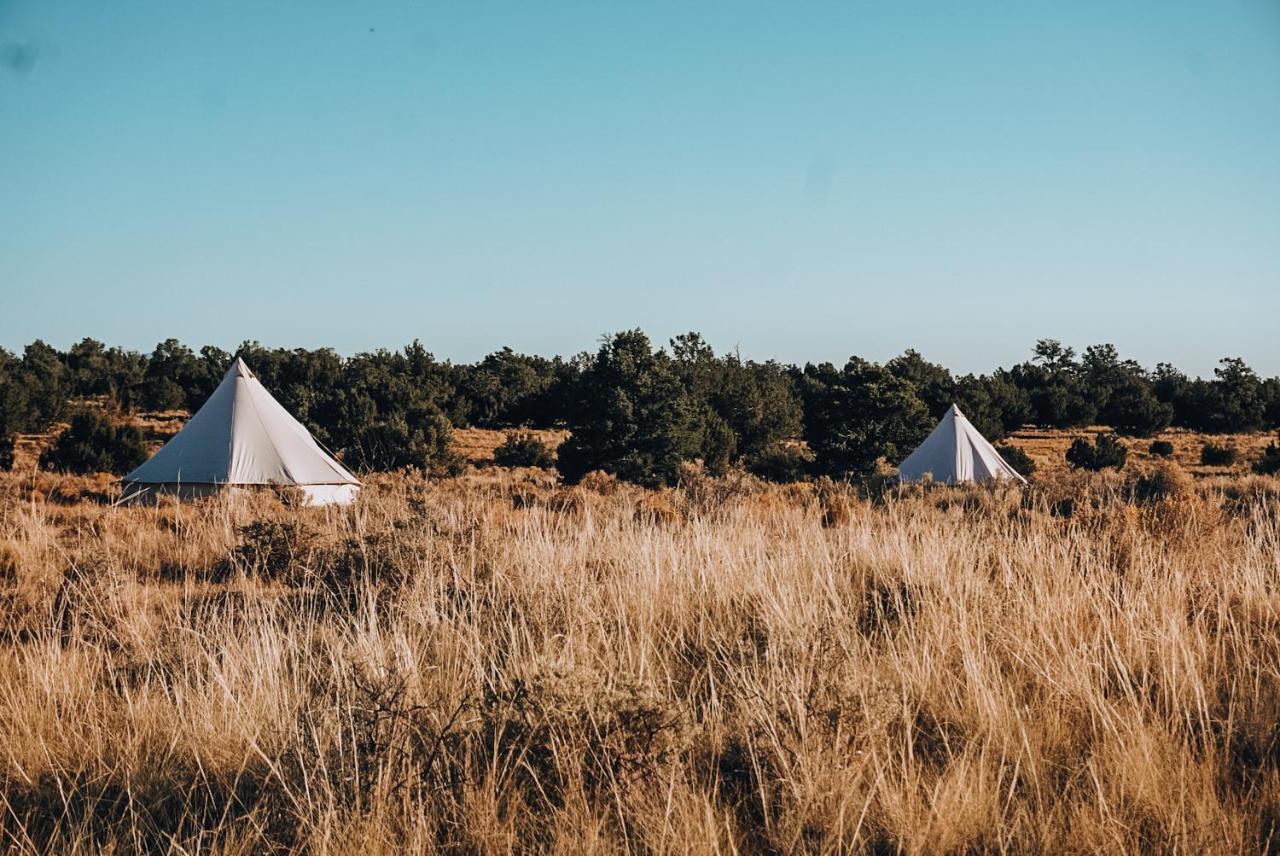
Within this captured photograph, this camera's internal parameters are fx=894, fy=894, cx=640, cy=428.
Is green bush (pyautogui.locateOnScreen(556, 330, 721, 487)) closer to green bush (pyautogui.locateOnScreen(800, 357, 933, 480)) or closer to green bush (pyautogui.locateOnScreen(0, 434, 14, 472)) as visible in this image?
green bush (pyautogui.locateOnScreen(800, 357, 933, 480))

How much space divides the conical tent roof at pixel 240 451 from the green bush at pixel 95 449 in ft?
34.3

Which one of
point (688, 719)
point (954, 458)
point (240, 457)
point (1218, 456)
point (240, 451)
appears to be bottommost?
point (1218, 456)

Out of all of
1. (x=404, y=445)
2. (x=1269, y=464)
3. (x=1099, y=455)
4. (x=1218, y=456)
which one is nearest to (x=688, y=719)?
(x=404, y=445)

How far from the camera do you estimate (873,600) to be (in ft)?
15.2

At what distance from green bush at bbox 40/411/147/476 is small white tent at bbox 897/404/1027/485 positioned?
22.1 meters

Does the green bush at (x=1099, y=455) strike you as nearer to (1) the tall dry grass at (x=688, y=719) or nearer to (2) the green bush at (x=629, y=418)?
(2) the green bush at (x=629, y=418)

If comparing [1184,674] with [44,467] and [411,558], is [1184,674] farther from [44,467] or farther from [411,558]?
[44,467]

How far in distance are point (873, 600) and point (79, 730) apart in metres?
3.51

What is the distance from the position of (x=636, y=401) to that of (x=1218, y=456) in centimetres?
2378

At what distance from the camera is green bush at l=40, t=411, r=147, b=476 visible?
25812 mm

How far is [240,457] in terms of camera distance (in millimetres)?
16984

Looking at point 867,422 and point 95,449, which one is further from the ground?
point 867,422

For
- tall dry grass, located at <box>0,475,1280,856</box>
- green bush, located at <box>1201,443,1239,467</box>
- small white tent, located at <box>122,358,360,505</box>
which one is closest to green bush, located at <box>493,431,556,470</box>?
small white tent, located at <box>122,358,360,505</box>

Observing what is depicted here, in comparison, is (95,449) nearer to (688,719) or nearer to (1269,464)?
(688,719)
